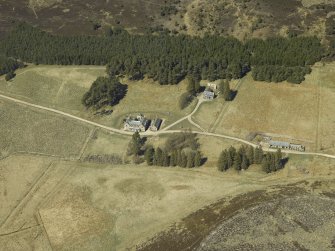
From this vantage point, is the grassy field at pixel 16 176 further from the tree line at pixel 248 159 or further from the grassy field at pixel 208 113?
the tree line at pixel 248 159

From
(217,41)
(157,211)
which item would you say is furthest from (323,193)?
(217,41)

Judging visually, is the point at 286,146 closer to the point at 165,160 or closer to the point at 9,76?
the point at 165,160

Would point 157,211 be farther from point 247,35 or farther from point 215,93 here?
point 247,35

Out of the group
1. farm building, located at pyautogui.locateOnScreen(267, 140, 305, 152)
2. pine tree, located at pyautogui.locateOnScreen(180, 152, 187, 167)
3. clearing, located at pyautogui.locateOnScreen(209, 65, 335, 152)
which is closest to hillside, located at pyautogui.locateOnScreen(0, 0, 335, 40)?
Result: clearing, located at pyautogui.locateOnScreen(209, 65, 335, 152)

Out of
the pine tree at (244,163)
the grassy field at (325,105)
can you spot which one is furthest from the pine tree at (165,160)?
the grassy field at (325,105)

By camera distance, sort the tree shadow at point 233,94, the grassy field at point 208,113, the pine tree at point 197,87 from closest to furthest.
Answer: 1. the grassy field at point 208,113
2. the tree shadow at point 233,94
3. the pine tree at point 197,87

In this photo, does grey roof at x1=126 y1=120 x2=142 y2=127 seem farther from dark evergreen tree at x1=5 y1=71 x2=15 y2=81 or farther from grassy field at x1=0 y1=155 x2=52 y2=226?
dark evergreen tree at x1=5 y1=71 x2=15 y2=81
